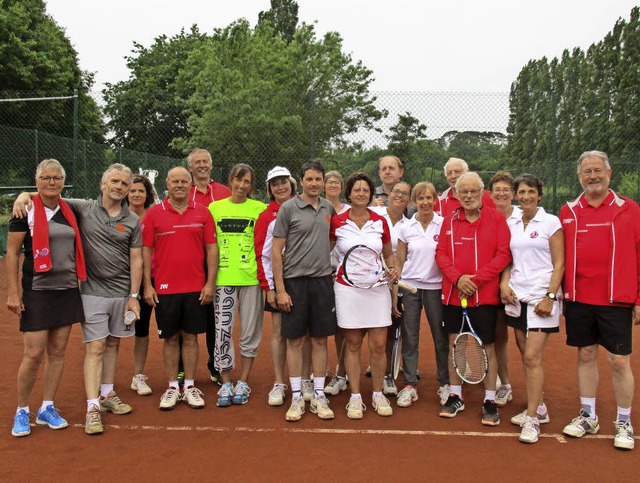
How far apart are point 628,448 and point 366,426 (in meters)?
1.76

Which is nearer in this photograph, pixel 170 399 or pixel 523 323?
pixel 523 323

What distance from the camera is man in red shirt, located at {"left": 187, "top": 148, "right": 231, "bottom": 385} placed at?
546cm

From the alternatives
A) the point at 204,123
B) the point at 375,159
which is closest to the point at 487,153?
the point at 375,159

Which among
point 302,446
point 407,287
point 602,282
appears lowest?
point 302,446

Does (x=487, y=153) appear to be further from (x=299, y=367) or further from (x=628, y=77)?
(x=628, y=77)

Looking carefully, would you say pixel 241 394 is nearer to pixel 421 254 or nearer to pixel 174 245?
pixel 174 245

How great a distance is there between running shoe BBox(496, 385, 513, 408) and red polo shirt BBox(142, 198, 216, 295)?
2622mm

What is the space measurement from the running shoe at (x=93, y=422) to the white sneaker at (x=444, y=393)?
2633mm

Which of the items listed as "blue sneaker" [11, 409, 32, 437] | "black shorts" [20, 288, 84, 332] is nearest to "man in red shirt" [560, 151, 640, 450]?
"black shorts" [20, 288, 84, 332]

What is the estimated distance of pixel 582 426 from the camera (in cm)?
424

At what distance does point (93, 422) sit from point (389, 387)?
2401 mm

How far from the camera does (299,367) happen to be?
184 inches

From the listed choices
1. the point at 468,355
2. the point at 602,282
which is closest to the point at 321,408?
the point at 468,355

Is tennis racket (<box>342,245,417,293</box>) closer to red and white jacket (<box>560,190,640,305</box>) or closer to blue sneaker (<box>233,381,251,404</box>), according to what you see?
blue sneaker (<box>233,381,251,404</box>)
